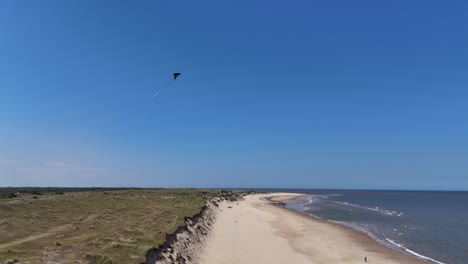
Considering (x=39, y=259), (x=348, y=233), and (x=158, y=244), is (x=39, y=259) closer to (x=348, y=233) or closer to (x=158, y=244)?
(x=158, y=244)

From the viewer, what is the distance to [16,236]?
30.0 metres

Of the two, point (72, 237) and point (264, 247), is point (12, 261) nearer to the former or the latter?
point (72, 237)

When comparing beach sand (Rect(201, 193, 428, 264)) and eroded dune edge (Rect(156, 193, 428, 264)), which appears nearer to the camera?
eroded dune edge (Rect(156, 193, 428, 264))

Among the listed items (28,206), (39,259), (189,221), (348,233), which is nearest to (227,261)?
(189,221)

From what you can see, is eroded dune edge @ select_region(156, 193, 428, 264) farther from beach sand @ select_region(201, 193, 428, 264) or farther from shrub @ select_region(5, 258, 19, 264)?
shrub @ select_region(5, 258, 19, 264)

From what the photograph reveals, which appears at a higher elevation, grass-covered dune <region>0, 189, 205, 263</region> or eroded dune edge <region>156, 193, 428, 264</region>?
grass-covered dune <region>0, 189, 205, 263</region>

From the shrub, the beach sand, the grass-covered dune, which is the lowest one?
the beach sand

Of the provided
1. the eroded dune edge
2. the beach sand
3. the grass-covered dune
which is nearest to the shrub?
the grass-covered dune

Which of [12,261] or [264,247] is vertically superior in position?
[12,261]

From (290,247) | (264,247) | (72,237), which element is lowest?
(290,247)

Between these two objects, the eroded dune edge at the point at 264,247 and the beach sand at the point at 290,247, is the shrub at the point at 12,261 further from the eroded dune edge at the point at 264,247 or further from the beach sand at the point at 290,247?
the beach sand at the point at 290,247

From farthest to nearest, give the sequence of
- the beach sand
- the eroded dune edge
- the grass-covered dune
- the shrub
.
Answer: the beach sand → the eroded dune edge → the grass-covered dune → the shrub

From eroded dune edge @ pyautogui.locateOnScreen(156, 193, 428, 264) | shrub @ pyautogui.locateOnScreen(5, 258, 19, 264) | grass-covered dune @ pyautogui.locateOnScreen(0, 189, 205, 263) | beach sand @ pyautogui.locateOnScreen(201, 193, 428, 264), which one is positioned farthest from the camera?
beach sand @ pyautogui.locateOnScreen(201, 193, 428, 264)

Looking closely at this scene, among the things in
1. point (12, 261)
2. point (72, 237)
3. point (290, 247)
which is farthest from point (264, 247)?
point (12, 261)
